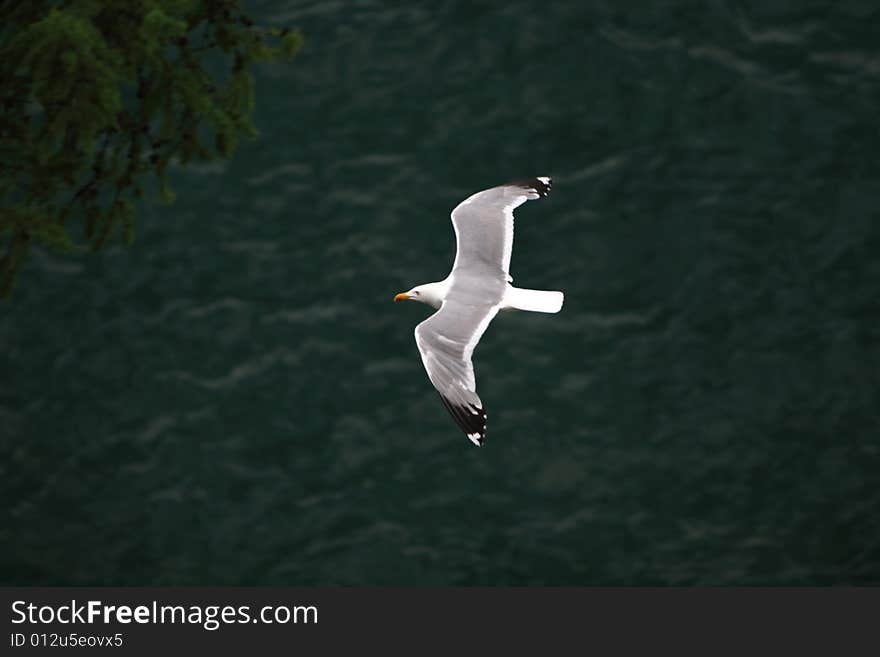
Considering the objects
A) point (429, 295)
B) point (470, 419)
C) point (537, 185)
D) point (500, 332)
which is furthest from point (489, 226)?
point (500, 332)

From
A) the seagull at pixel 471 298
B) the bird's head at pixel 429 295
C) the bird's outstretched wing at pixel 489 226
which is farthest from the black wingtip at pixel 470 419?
the bird's outstretched wing at pixel 489 226

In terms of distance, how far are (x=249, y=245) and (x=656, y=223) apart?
4302 mm

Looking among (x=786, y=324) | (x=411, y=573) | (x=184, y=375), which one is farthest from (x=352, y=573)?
(x=786, y=324)

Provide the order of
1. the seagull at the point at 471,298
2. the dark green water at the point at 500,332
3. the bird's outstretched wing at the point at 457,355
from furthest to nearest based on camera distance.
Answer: the dark green water at the point at 500,332
the seagull at the point at 471,298
the bird's outstretched wing at the point at 457,355

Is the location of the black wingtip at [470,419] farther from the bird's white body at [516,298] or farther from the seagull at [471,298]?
the bird's white body at [516,298]

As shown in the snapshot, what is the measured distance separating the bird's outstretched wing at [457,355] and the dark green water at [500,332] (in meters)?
5.36

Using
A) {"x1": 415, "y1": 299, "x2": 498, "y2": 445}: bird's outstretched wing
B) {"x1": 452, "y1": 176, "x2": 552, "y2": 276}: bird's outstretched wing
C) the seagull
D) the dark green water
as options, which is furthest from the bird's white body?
the dark green water

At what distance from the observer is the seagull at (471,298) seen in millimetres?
10430

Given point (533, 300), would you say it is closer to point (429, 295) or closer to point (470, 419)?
point (429, 295)

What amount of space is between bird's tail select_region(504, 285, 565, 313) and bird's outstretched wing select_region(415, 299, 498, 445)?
19cm

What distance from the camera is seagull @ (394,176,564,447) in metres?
10.4

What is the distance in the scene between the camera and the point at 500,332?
16.6 meters

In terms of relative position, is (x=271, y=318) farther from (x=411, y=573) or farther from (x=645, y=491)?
(x=645, y=491)

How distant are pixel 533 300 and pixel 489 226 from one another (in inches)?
45.5
